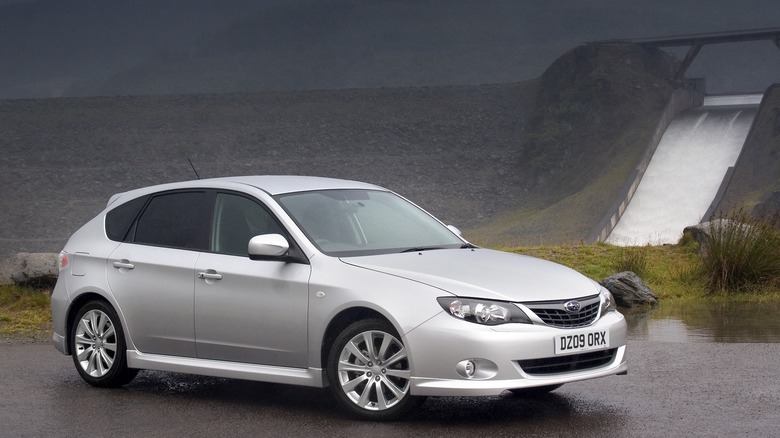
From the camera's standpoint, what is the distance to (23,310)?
14.4 m

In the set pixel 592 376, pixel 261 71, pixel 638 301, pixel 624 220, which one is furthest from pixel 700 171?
pixel 261 71

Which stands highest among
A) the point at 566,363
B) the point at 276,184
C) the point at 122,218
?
the point at 276,184

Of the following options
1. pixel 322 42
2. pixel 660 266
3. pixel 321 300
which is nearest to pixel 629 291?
pixel 660 266

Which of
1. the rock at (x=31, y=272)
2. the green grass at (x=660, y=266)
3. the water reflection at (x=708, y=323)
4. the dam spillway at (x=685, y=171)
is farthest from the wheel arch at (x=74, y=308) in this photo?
the dam spillway at (x=685, y=171)

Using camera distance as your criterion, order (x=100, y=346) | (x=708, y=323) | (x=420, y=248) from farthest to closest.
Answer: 1. (x=708, y=323)
2. (x=100, y=346)
3. (x=420, y=248)

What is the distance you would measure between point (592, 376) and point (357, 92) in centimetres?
9949

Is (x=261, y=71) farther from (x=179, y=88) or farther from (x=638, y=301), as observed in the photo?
(x=638, y=301)

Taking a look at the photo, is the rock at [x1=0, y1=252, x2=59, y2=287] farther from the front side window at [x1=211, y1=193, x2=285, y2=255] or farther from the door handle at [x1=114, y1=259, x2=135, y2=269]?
the front side window at [x1=211, y1=193, x2=285, y2=255]

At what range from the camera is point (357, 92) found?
105562 mm

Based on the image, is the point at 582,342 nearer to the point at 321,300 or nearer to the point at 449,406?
the point at 449,406

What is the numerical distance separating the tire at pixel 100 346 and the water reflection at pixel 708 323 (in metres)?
5.25

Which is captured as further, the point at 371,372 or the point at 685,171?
the point at 685,171

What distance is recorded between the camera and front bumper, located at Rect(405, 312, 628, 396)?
21.9 feet

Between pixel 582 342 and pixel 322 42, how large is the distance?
15349 centimetres
